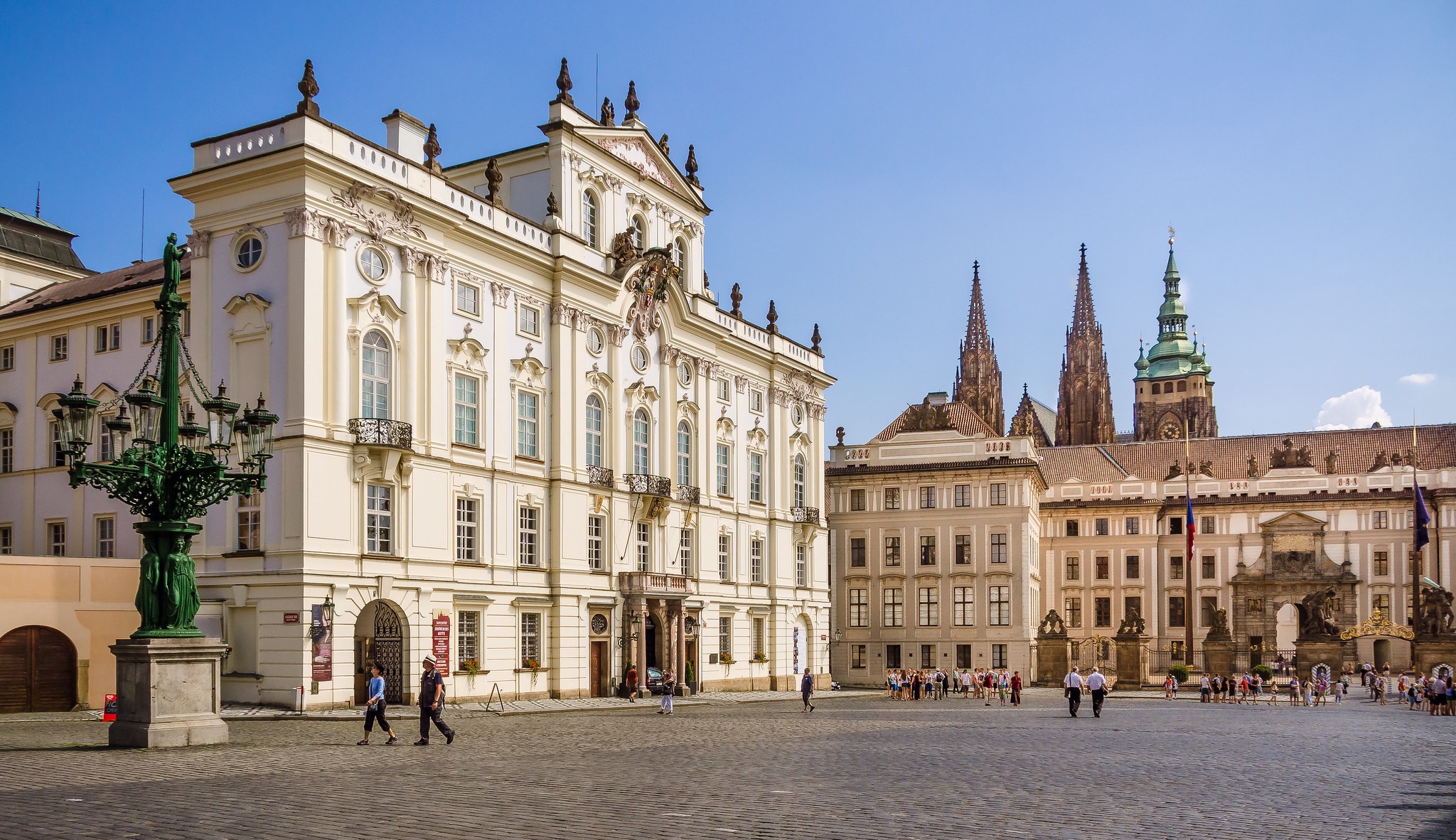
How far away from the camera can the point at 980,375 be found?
5615 inches

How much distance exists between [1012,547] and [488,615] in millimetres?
42788

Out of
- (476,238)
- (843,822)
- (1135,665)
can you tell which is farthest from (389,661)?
(1135,665)

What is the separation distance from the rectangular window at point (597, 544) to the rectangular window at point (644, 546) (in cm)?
228

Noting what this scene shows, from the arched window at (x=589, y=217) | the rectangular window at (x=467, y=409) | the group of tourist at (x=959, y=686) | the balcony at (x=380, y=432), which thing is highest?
the arched window at (x=589, y=217)

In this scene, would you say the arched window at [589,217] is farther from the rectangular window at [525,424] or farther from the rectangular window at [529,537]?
the rectangular window at [529,537]

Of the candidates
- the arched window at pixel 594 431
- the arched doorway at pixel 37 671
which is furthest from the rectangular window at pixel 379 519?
the arched window at pixel 594 431

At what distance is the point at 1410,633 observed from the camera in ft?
249

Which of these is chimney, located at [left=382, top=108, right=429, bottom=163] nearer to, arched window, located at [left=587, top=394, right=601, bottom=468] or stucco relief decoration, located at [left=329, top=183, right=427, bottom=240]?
stucco relief decoration, located at [left=329, top=183, right=427, bottom=240]

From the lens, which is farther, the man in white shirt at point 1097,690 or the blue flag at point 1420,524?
the blue flag at point 1420,524

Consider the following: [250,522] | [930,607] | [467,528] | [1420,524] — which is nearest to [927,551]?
[930,607]

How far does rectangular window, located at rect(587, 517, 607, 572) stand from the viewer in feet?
165

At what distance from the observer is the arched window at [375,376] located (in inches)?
1597

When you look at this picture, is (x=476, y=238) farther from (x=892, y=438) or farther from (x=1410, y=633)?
(x=1410, y=633)

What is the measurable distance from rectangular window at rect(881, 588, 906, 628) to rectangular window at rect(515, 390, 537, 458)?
39254mm
